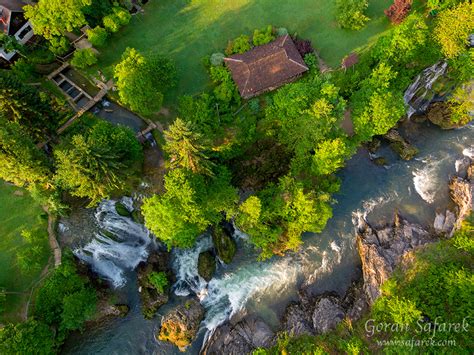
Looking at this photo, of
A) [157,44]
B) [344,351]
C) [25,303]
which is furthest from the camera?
[157,44]

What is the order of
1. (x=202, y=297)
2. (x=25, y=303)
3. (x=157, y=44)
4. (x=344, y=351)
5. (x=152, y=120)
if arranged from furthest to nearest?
(x=157, y=44), (x=152, y=120), (x=202, y=297), (x=25, y=303), (x=344, y=351)

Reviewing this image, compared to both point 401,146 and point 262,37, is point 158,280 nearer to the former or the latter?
point 262,37

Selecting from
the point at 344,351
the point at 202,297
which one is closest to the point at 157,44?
the point at 202,297

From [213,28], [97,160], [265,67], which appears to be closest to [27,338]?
[97,160]

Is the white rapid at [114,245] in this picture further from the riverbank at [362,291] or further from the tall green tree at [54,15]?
the tall green tree at [54,15]

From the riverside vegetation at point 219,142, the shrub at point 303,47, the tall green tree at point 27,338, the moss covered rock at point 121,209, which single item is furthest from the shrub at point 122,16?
the tall green tree at point 27,338

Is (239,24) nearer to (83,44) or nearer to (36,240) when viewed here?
(83,44)
